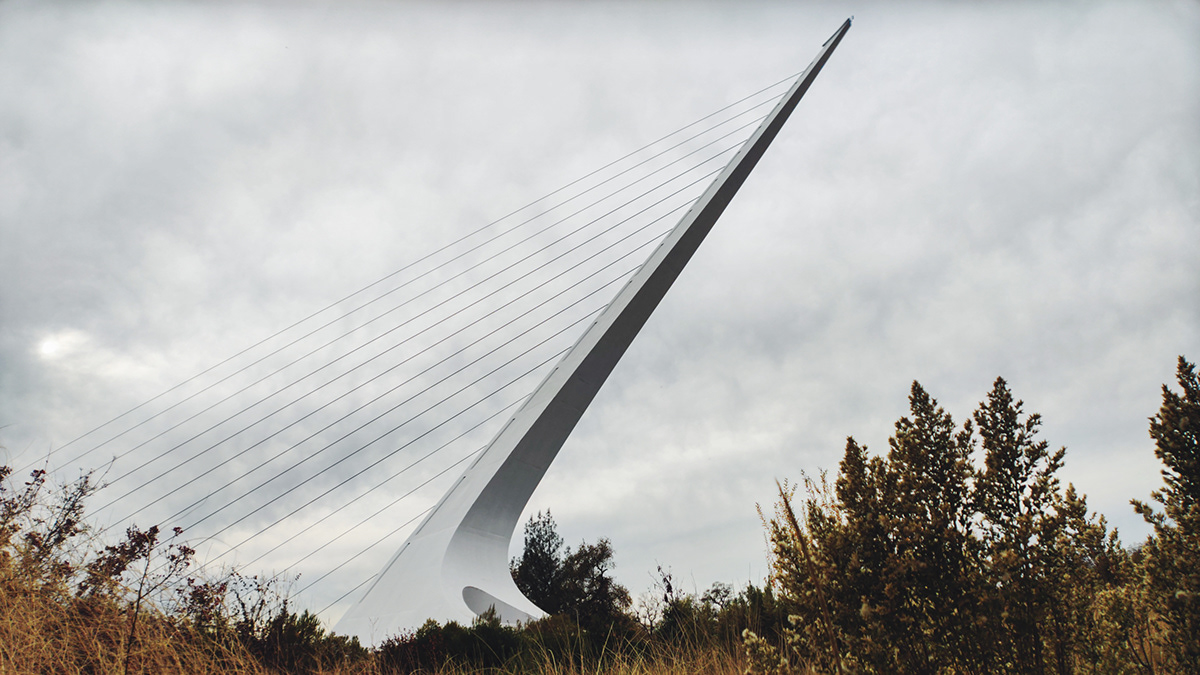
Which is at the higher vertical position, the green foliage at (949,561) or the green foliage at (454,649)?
the green foliage at (949,561)

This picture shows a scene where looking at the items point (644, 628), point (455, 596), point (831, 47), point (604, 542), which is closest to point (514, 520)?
point (455, 596)

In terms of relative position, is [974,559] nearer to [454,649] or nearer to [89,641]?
[454,649]

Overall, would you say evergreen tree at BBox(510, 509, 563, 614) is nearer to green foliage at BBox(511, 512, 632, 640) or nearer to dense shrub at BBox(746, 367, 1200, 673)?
green foliage at BBox(511, 512, 632, 640)

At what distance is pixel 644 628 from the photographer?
4.90m

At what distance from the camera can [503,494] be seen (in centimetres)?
838

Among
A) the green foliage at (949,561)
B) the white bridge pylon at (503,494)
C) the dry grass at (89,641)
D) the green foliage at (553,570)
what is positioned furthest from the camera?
the green foliage at (553,570)

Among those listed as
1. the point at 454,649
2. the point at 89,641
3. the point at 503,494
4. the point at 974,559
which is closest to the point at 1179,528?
the point at 974,559

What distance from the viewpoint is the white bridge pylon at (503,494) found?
713 cm

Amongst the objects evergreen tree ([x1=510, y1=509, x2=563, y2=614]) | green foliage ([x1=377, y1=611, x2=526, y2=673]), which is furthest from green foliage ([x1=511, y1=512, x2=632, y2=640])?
green foliage ([x1=377, y1=611, x2=526, y2=673])

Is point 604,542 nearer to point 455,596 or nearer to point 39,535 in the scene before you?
point 455,596

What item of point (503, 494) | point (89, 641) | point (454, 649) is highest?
point (503, 494)

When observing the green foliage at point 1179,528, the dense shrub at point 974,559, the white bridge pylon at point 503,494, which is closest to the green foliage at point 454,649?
the white bridge pylon at point 503,494

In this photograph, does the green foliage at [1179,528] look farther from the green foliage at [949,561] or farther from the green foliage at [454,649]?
the green foliage at [454,649]

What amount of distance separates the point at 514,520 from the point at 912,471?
7063 millimetres
